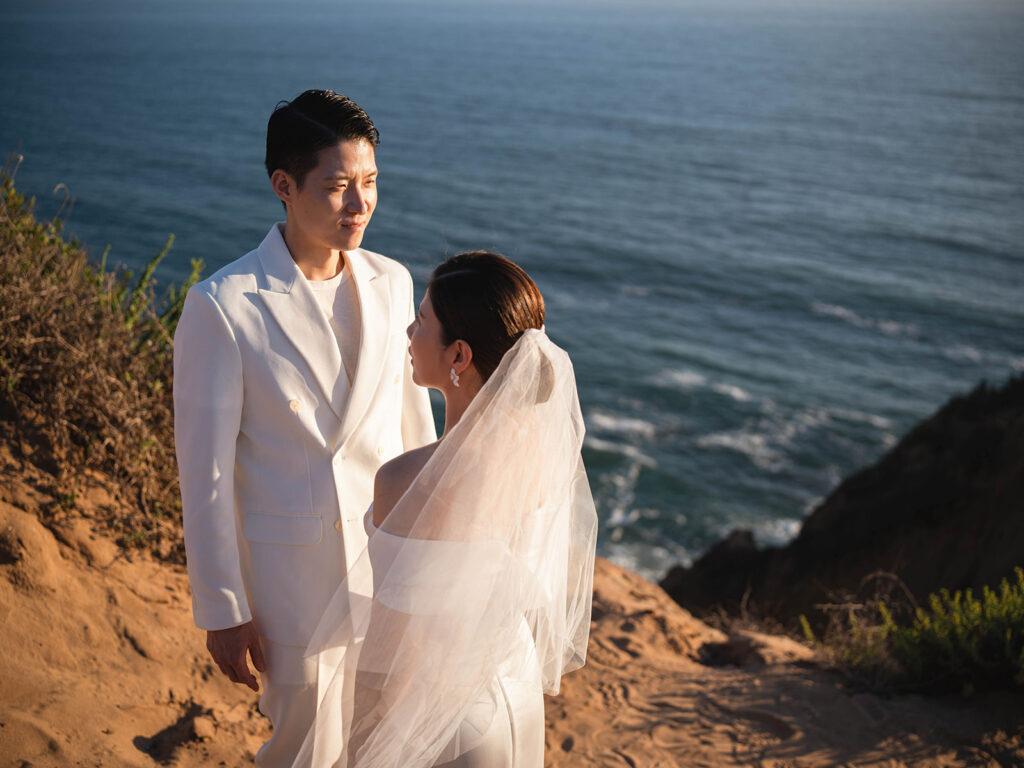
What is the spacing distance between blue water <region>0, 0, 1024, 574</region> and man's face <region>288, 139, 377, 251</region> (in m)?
0.35

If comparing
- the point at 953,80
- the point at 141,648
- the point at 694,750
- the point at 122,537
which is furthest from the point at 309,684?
the point at 953,80

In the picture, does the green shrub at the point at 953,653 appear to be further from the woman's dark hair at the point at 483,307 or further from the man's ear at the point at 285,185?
the man's ear at the point at 285,185

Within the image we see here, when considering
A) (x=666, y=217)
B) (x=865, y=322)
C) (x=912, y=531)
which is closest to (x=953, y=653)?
(x=912, y=531)

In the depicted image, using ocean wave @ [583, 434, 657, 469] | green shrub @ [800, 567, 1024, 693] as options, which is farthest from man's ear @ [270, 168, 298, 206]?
ocean wave @ [583, 434, 657, 469]

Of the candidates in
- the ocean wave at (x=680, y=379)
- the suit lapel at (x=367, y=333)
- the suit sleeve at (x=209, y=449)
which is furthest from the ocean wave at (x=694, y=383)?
the suit sleeve at (x=209, y=449)

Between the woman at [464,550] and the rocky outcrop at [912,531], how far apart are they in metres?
8.11

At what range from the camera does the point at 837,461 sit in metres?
20.4

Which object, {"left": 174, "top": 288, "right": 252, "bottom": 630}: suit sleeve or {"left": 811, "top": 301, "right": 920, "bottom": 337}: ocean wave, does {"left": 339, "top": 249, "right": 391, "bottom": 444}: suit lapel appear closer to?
{"left": 174, "top": 288, "right": 252, "bottom": 630}: suit sleeve

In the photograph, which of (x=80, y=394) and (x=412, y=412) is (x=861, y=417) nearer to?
(x=80, y=394)

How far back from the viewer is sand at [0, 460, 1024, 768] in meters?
3.56

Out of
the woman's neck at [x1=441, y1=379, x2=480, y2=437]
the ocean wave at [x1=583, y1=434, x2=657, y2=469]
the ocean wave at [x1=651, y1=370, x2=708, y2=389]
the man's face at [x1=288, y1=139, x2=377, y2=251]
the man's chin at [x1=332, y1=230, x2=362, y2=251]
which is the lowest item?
the ocean wave at [x1=583, y1=434, x2=657, y2=469]

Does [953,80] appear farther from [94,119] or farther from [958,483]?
[958,483]

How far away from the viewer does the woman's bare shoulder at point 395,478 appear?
217cm

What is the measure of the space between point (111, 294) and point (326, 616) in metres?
3.86
